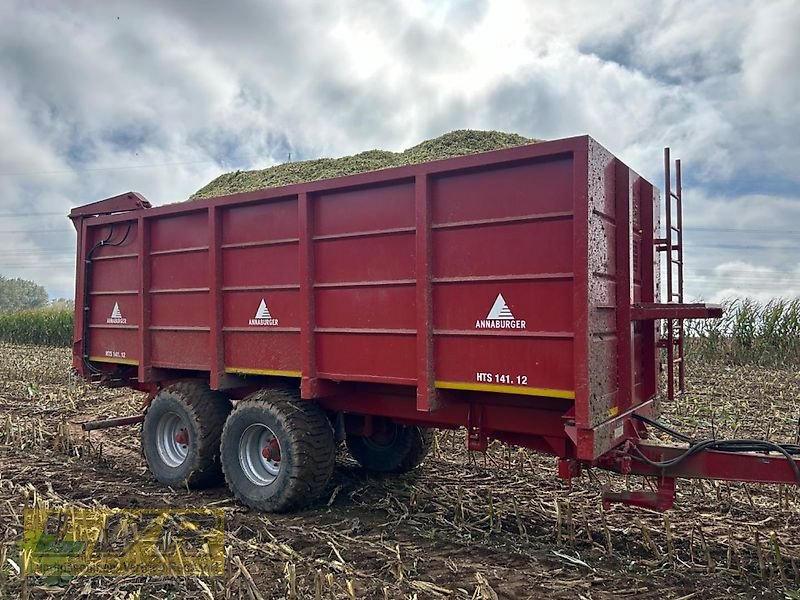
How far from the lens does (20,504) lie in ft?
16.4

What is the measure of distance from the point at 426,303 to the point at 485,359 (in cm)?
55

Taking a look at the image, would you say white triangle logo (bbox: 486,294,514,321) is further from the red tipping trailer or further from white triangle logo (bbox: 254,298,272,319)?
white triangle logo (bbox: 254,298,272,319)

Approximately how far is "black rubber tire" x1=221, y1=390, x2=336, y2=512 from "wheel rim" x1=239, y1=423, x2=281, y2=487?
0.12 feet

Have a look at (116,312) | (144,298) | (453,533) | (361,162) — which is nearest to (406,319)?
(453,533)

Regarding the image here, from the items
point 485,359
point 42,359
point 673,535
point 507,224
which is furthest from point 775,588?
point 42,359

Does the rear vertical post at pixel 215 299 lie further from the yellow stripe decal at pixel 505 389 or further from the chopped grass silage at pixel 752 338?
the chopped grass silage at pixel 752 338

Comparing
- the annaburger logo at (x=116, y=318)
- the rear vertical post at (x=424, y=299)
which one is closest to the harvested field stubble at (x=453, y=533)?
the rear vertical post at (x=424, y=299)

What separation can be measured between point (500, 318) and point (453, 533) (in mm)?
1685

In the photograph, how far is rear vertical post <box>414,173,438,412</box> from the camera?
172 inches

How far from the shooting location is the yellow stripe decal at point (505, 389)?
3.89 m

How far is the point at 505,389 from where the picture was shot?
411 cm

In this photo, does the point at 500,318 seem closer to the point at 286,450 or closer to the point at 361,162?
the point at 286,450

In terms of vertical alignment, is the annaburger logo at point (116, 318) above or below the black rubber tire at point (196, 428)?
above

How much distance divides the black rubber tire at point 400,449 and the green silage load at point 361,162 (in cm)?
436
